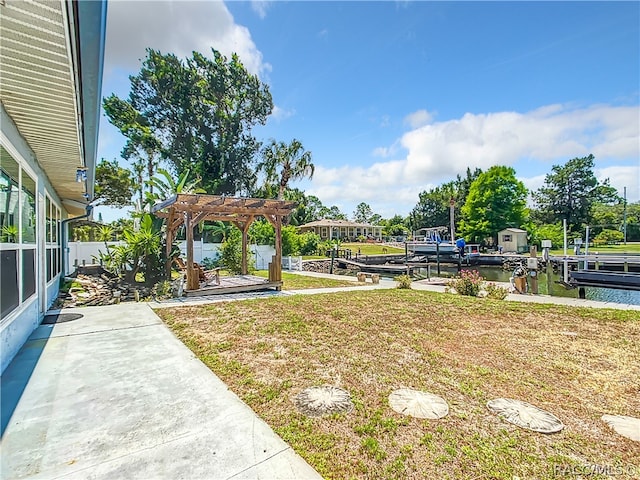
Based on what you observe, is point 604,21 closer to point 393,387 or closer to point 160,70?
point 393,387

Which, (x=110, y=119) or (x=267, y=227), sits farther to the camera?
(x=110, y=119)

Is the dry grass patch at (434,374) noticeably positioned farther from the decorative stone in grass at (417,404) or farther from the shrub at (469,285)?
the shrub at (469,285)

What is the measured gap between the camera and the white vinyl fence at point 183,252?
53.9 feet

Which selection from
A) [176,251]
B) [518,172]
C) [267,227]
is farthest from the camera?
[518,172]

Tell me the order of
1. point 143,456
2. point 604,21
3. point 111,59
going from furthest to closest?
point 604,21
point 111,59
point 143,456

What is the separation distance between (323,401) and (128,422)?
72.3 inches

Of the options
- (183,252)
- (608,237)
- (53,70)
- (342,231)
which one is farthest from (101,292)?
(608,237)

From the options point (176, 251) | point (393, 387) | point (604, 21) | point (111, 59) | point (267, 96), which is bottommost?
point (393, 387)

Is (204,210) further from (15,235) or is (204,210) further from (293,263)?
(293,263)

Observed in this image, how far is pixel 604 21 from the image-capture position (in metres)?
10.8

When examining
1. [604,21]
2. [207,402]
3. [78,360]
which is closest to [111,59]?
[78,360]

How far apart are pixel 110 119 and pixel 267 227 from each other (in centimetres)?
1983

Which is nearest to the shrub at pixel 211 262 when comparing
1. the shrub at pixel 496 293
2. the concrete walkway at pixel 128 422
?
the concrete walkway at pixel 128 422

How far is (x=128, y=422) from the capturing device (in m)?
2.90
